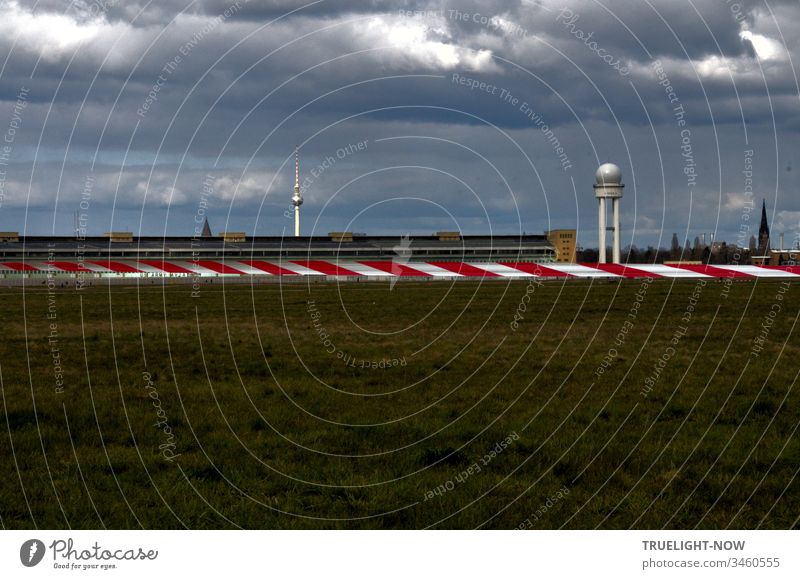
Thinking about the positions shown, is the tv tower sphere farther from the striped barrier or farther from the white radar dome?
the striped barrier

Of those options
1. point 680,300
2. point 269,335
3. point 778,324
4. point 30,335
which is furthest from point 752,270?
point 30,335

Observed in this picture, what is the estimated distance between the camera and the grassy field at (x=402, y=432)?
28.8 feet

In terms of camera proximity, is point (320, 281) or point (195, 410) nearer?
point (195, 410)

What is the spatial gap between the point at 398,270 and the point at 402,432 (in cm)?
5925

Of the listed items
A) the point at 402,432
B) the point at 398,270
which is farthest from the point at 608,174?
the point at 402,432

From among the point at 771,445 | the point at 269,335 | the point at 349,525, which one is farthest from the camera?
the point at 269,335

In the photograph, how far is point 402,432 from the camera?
12047 mm

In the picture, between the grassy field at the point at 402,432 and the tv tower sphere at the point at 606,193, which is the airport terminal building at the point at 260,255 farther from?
the grassy field at the point at 402,432

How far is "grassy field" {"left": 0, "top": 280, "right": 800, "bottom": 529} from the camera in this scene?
8789mm

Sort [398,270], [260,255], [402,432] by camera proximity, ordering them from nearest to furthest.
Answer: [402,432], [398,270], [260,255]

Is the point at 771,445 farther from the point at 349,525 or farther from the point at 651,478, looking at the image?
the point at 349,525

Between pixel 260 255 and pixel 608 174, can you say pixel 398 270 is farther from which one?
pixel 608 174

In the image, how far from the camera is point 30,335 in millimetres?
26109
